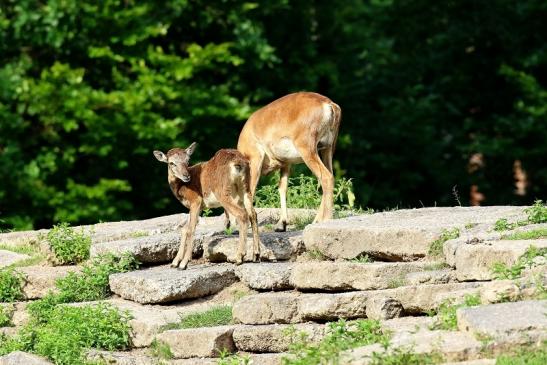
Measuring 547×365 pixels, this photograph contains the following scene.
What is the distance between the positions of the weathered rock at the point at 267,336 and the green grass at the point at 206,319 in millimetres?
531

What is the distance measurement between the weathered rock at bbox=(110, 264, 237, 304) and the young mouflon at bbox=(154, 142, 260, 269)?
8.2 inches

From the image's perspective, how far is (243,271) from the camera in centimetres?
1350

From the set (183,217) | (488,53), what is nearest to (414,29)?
(488,53)

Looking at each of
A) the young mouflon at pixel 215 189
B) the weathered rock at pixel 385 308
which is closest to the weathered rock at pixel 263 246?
the young mouflon at pixel 215 189

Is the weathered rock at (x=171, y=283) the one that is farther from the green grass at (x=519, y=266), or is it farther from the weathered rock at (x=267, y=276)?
the green grass at (x=519, y=266)

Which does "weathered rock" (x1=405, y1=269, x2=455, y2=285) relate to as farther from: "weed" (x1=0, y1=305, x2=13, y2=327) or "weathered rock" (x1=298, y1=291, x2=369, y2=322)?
"weed" (x1=0, y1=305, x2=13, y2=327)

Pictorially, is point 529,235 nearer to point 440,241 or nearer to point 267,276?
point 440,241

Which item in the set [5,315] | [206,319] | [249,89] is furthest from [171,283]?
[249,89]

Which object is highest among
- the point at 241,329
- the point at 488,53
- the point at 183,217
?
the point at 241,329

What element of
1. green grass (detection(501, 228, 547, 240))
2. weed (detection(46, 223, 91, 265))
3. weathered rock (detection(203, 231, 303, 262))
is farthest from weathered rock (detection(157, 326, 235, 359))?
weed (detection(46, 223, 91, 265))

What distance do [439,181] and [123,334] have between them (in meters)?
16.4

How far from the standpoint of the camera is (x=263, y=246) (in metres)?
14.0

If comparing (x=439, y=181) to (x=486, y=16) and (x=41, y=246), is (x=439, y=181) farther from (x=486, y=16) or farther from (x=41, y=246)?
(x=41, y=246)

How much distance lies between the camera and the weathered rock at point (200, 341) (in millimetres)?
12016
